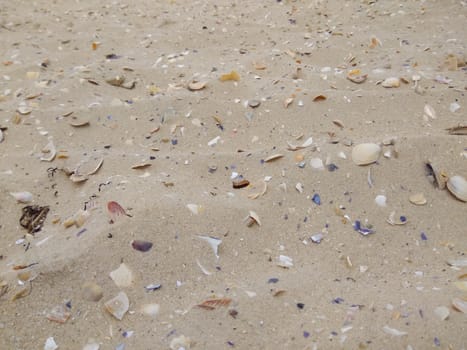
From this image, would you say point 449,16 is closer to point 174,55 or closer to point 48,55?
point 174,55

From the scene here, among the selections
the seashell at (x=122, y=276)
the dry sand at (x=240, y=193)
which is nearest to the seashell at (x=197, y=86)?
the dry sand at (x=240, y=193)

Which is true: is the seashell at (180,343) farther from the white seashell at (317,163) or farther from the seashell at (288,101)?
the seashell at (288,101)

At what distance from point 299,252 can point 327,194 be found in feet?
0.75

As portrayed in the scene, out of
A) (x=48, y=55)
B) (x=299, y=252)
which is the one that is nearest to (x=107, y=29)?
(x=48, y=55)

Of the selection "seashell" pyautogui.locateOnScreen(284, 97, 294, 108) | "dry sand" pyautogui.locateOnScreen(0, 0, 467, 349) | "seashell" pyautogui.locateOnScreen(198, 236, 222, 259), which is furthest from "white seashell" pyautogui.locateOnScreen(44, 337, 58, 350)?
"seashell" pyautogui.locateOnScreen(284, 97, 294, 108)

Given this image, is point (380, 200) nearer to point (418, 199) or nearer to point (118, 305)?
point (418, 199)

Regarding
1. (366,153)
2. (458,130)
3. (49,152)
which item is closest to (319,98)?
(366,153)

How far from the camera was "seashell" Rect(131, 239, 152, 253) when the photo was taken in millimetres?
1162

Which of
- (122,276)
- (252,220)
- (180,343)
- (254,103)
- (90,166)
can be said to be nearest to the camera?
(180,343)

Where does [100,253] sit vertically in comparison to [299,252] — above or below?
above

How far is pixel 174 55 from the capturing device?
226 cm

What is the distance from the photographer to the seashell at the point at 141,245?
1162 mm

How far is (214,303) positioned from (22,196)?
2.33 feet

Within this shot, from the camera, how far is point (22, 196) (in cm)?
137
